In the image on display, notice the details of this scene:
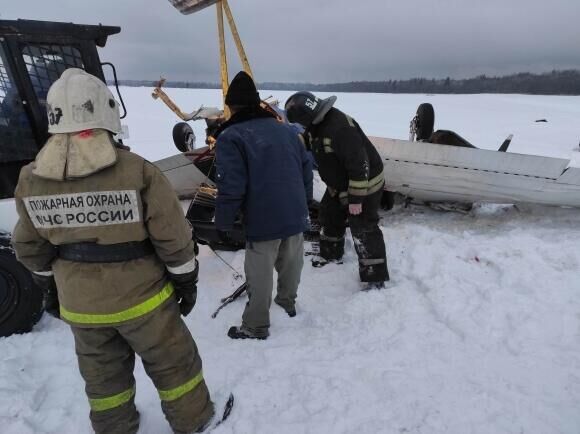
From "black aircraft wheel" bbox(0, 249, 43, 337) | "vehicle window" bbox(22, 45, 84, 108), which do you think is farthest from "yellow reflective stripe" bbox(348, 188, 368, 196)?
"black aircraft wheel" bbox(0, 249, 43, 337)

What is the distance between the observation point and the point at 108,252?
170 centimetres

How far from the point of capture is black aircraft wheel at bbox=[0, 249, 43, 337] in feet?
9.39

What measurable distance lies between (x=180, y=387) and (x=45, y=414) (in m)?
1.04

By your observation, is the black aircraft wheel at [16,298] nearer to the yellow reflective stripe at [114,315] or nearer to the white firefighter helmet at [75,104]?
the yellow reflective stripe at [114,315]

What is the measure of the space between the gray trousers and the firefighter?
2.44 ft

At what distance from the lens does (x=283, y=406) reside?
230 centimetres

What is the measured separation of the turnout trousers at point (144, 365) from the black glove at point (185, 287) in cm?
6

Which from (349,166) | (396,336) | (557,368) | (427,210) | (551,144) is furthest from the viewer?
(551,144)

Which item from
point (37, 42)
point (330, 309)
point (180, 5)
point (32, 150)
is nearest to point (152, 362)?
point (330, 309)

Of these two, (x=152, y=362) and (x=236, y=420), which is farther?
(x=236, y=420)

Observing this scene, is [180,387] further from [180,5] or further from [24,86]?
[180,5]

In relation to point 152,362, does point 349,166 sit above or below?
above

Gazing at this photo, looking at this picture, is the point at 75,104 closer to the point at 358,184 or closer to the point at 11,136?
the point at 11,136

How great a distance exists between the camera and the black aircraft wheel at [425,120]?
536cm
